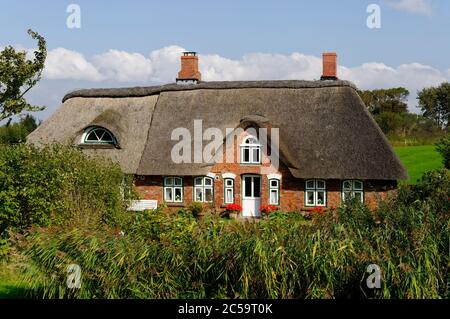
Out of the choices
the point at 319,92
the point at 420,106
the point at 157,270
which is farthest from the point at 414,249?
the point at 420,106

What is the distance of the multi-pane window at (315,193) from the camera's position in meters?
24.9

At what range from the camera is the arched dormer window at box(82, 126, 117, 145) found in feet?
90.2

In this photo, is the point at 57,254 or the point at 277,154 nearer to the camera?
the point at 57,254

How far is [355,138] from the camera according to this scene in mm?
24906

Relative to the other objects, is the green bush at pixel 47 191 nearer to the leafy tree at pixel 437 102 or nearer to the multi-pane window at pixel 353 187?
the multi-pane window at pixel 353 187

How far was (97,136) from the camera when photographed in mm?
27781

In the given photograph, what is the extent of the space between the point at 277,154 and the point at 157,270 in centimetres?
1516

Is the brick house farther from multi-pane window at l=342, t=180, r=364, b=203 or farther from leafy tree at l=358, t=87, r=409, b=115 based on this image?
leafy tree at l=358, t=87, r=409, b=115

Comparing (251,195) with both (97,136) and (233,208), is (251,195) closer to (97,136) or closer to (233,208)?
(233,208)

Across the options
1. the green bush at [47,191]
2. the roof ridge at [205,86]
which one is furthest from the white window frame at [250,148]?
the green bush at [47,191]

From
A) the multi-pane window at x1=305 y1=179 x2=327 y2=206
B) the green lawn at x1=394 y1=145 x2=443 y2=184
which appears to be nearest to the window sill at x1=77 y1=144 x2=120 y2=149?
the multi-pane window at x1=305 y1=179 x2=327 y2=206

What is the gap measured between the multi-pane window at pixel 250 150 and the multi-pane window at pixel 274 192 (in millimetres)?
1020
